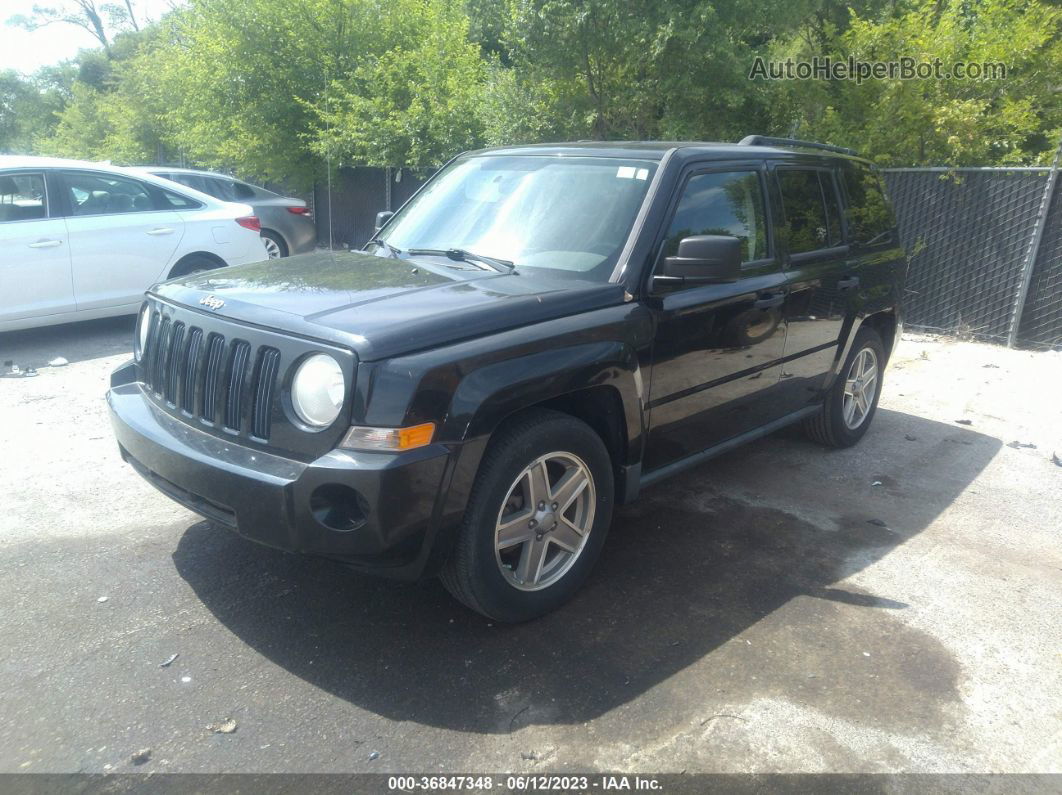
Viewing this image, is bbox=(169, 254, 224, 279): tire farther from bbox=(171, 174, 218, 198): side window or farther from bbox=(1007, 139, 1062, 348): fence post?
bbox=(1007, 139, 1062, 348): fence post

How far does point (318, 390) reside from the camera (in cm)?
289

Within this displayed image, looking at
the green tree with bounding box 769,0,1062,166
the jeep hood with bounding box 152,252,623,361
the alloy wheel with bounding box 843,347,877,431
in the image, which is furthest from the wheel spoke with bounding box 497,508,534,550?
the green tree with bounding box 769,0,1062,166

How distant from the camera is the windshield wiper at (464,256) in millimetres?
3811

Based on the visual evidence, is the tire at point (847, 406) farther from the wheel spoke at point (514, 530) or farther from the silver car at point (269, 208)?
the silver car at point (269, 208)

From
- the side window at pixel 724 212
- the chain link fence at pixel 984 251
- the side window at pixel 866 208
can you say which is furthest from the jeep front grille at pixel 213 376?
the chain link fence at pixel 984 251

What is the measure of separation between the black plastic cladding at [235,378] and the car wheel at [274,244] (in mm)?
8672

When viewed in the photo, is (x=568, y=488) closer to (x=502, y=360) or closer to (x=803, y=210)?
(x=502, y=360)

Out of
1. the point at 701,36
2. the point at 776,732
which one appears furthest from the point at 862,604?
the point at 701,36

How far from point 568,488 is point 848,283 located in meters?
2.67

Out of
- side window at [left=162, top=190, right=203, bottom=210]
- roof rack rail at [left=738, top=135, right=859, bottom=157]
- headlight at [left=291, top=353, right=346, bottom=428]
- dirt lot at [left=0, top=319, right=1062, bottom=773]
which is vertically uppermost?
roof rack rail at [left=738, top=135, right=859, bottom=157]

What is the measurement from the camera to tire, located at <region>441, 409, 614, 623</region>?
10.1 ft

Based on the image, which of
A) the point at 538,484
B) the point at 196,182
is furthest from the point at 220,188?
the point at 538,484

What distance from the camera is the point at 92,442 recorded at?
5.38m

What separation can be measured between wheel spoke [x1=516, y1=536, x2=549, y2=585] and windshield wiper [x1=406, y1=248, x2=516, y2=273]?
1225 mm
